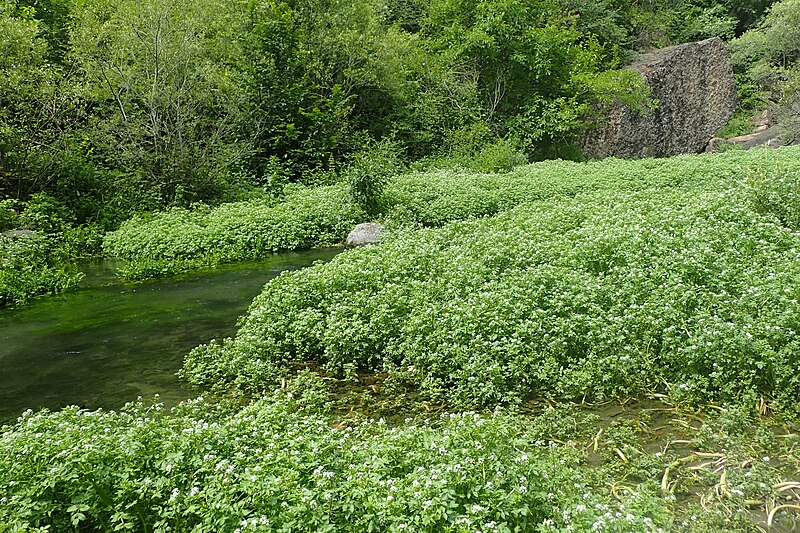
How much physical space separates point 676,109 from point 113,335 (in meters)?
30.6

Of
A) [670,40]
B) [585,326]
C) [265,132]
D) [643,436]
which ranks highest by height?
[670,40]

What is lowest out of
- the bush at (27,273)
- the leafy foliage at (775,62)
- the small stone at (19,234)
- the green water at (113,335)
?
the green water at (113,335)

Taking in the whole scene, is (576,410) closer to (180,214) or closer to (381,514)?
(381,514)

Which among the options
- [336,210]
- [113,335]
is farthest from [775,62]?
[113,335]

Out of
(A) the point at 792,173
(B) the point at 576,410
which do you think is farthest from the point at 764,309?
(A) the point at 792,173

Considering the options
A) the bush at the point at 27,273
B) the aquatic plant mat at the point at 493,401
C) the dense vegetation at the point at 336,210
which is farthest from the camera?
the dense vegetation at the point at 336,210

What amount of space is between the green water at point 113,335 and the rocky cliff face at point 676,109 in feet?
71.6

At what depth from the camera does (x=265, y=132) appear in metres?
21.0

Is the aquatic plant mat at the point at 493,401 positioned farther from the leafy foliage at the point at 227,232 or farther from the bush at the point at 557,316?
the leafy foliage at the point at 227,232

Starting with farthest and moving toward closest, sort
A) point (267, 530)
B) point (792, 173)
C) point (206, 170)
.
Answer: point (206, 170), point (792, 173), point (267, 530)

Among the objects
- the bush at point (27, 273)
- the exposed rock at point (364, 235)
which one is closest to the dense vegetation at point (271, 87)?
the bush at point (27, 273)

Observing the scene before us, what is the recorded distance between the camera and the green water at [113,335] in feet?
21.2

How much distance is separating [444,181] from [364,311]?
37.1 feet

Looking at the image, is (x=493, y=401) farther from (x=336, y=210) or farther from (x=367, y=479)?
(x=336, y=210)
